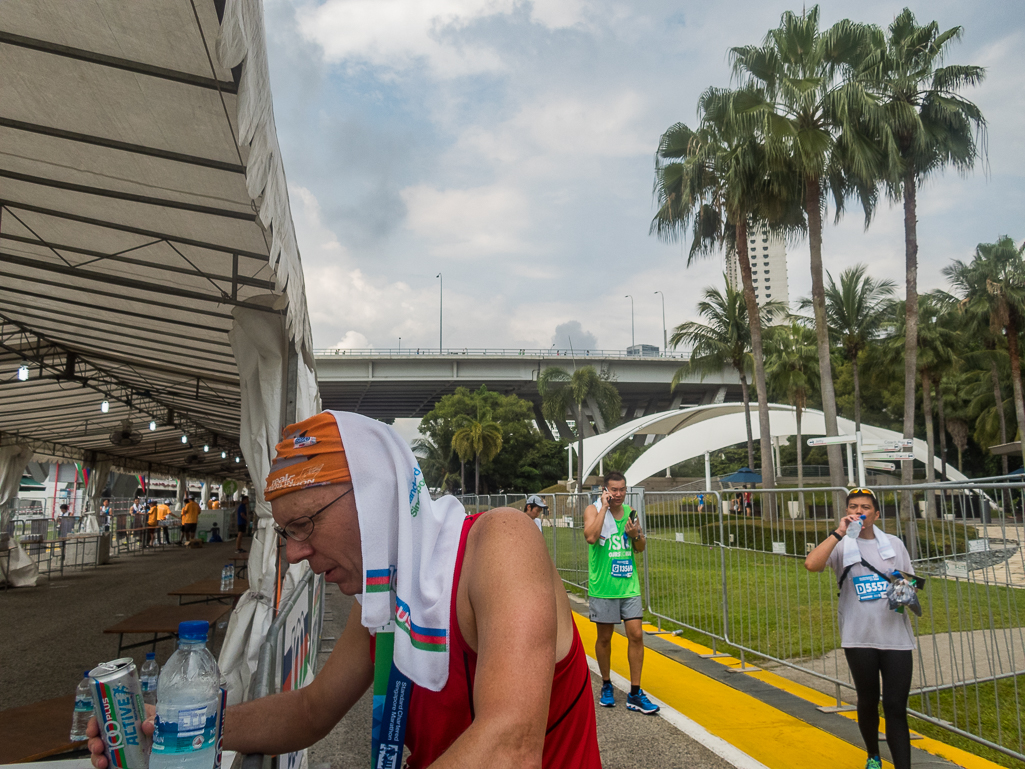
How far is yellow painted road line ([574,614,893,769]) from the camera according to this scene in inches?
→ 192

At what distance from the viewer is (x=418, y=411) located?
266ft

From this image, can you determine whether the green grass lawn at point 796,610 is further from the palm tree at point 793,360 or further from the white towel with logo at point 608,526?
the palm tree at point 793,360

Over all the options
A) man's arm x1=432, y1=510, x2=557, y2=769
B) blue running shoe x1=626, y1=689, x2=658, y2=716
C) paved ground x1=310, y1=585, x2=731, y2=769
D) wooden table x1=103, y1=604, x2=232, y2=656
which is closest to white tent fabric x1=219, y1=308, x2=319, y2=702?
wooden table x1=103, y1=604, x2=232, y2=656

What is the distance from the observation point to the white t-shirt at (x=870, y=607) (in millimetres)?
4496

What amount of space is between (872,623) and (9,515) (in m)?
18.0

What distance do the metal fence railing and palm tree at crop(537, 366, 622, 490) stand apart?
37955 millimetres

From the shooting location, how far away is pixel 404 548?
1.21 metres

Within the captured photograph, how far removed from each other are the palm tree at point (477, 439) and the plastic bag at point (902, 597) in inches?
2088

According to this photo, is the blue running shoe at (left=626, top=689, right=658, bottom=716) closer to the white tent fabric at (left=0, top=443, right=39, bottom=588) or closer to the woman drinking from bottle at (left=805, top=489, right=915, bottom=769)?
the woman drinking from bottle at (left=805, top=489, right=915, bottom=769)

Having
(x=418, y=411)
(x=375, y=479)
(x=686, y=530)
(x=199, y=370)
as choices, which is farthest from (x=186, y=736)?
(x=418, y=411)

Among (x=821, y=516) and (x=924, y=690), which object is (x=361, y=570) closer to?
(x=924, y=690)

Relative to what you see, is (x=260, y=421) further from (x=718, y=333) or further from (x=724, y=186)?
(x=718, y=333)

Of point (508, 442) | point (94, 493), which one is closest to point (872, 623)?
point (94, 493)

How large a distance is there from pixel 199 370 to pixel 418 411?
6915cm
